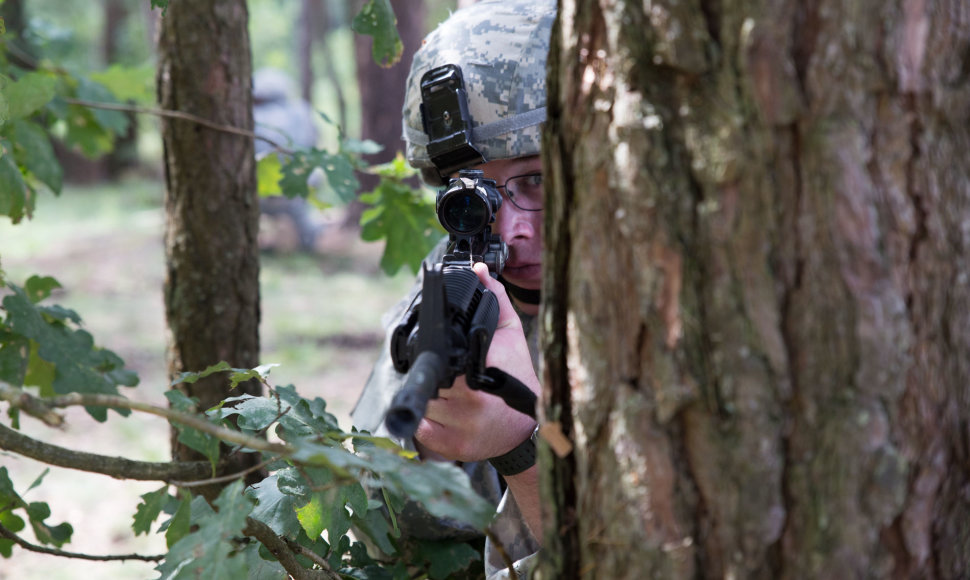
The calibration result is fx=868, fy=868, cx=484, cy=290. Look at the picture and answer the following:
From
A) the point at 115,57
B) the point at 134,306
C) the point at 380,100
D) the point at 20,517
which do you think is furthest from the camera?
the point at 115,57

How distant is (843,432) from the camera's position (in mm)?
883

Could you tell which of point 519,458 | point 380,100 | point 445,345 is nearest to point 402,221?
point 519,458

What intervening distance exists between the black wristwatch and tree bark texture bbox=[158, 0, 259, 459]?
3.50ft

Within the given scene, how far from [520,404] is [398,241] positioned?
5.00 ft

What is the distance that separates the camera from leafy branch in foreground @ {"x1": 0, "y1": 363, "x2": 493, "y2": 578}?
102cm

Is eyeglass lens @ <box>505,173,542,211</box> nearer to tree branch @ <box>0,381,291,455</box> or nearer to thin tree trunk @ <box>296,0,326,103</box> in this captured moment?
tree branch @ <box>0,381,291,455</box>

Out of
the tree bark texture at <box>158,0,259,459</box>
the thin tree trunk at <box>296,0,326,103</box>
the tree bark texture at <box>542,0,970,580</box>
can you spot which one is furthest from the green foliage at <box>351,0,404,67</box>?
the thin tree trunk at <box>296,0,326,103</box>

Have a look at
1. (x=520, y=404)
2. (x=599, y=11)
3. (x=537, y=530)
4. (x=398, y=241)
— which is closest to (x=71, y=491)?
(x=398, y=241)

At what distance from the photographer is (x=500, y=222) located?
6.94ft

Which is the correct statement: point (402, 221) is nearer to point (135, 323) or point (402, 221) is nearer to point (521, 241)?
point (521, 241)

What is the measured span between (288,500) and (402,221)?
145 centimetres

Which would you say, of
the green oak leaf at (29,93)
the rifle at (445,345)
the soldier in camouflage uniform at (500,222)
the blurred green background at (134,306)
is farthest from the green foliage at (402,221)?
the rifle at (445,345)

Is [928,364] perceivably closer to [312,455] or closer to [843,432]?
[843,432]

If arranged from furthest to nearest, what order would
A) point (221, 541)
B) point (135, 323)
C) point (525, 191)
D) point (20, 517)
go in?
point (135, 323) → point (525, 191) → point (20, 517) → point (221, 541)
